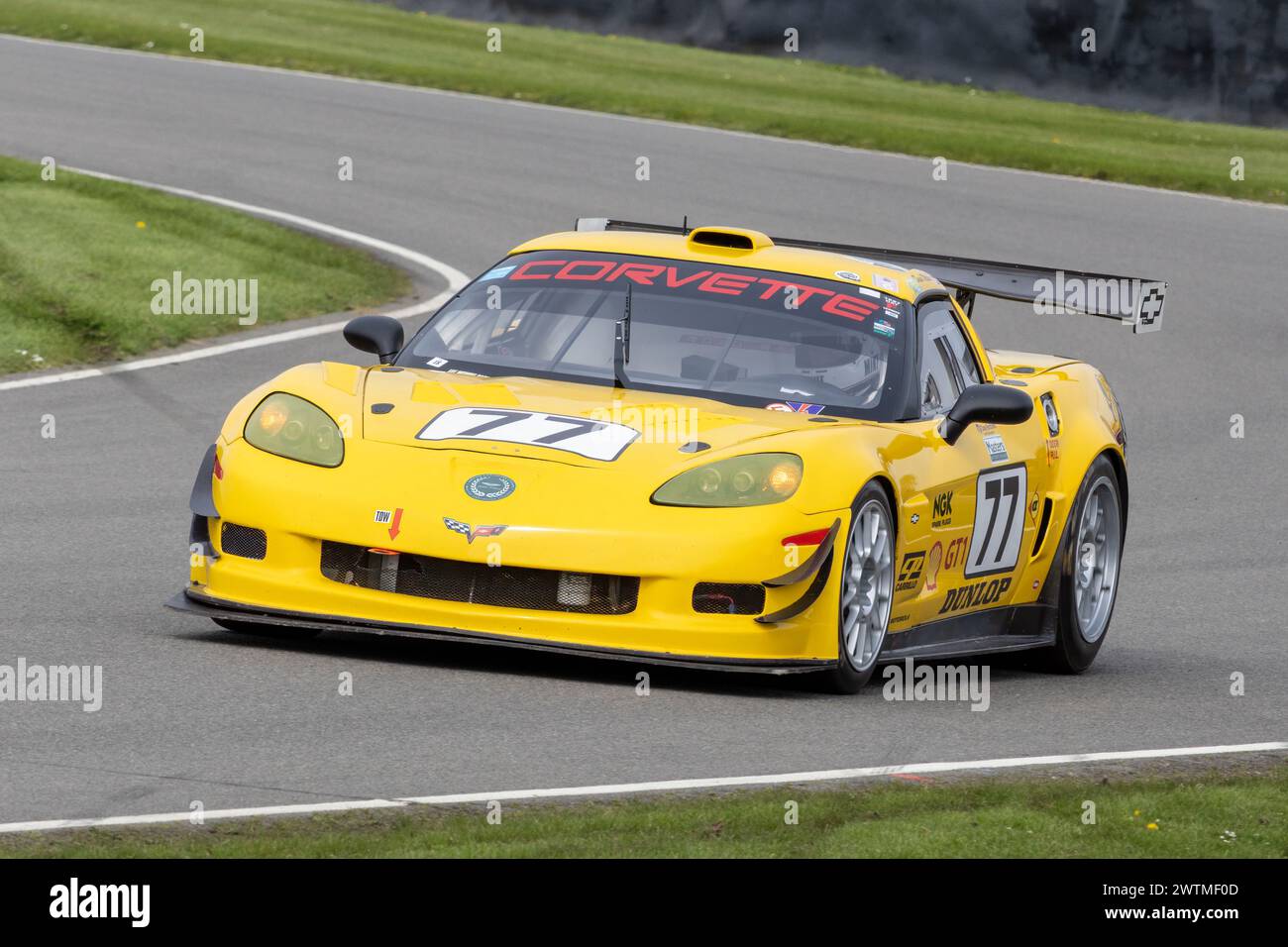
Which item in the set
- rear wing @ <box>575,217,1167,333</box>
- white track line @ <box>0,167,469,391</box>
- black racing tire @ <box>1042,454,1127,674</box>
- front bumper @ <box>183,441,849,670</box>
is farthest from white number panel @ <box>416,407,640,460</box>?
white track line @ <box>0,167,469,391</box>

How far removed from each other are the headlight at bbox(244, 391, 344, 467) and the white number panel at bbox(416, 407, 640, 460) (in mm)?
298

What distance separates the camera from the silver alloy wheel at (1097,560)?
9.39m

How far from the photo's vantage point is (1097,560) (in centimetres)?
959

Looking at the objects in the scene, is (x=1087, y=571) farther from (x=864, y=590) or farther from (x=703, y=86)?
(x=703, y=86)

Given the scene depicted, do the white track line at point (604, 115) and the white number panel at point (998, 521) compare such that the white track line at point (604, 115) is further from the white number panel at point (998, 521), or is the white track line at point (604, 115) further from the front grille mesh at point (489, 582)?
the front grille mesh at point (489, 582)

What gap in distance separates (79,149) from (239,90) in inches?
176

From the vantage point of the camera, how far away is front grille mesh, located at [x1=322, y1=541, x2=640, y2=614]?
24.1 ft

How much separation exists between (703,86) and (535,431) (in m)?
20.2

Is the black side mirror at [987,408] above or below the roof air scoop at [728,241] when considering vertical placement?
below

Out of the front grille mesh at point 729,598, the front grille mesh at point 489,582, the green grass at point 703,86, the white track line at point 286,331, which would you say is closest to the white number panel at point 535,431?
the front grille mesh at point 489,582

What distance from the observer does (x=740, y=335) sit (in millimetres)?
8484

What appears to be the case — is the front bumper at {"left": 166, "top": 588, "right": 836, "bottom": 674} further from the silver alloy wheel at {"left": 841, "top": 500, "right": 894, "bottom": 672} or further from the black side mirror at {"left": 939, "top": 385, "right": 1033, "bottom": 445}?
the black side mirror at {"left": 939, "top": 385, "right": 1033, "bottom": 445}

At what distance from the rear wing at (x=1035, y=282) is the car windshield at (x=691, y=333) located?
0.77 meters

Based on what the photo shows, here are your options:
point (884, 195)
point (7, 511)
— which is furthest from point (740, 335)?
point (884, 195)
